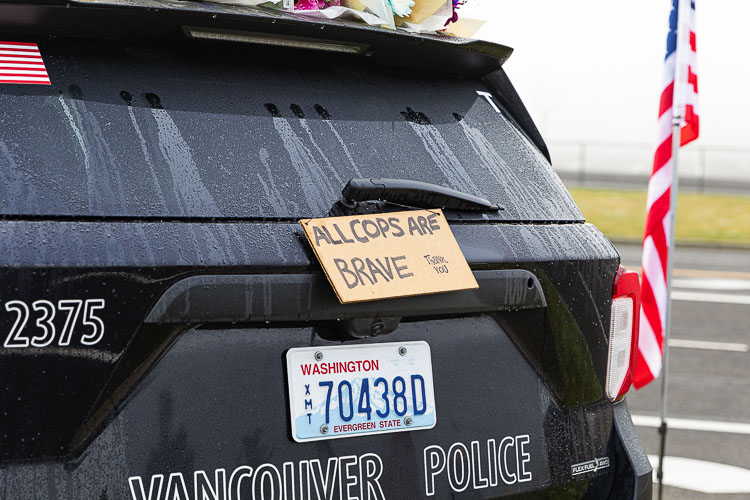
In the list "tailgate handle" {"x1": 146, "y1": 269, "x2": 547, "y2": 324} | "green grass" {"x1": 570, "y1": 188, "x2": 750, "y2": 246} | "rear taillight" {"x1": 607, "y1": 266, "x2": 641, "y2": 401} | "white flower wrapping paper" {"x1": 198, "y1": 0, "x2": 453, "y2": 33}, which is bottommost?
"green grass" {"x1": 570, "y1": 188, "x2": 750, "y2": 246}

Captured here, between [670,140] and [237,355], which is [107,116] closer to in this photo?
[237,355]

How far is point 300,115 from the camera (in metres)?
2.09

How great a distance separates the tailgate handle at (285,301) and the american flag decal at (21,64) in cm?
48

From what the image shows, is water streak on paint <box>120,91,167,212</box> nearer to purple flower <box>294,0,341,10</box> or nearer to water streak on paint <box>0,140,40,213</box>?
water streak on paint <box>0,140,40,213</box>

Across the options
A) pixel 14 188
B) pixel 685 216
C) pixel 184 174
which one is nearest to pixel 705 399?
pixel 184 174

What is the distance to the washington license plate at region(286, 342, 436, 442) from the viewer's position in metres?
1.93

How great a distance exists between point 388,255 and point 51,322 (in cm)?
67

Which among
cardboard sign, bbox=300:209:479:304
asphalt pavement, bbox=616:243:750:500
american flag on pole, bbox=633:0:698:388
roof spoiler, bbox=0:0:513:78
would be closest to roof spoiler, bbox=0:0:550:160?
roof spoiler, bbox=0:0:513:78

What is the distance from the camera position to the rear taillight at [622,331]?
2469 mm

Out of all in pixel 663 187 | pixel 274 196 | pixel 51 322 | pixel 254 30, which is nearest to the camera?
pixel 51 322

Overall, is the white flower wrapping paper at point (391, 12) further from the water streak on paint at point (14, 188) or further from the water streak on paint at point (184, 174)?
the water streak on paint at point (14, 188)

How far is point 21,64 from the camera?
5.98ft

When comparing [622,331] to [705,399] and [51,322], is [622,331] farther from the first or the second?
[705,399]

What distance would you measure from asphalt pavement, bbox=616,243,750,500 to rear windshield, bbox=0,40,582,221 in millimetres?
2865
